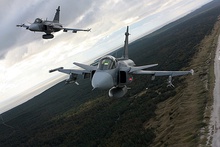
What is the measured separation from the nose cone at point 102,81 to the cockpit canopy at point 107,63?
3.90ft

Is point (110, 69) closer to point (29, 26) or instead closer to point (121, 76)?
point (121, 76)

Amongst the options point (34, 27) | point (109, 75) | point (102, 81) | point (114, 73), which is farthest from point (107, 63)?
point (34, 27)

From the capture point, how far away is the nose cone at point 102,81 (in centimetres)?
2475

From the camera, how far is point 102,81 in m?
25.0

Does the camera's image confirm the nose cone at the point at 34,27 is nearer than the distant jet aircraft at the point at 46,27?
Yes

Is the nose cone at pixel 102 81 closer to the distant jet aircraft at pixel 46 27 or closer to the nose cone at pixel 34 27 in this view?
the distant jet aircraft at pixel 46 27

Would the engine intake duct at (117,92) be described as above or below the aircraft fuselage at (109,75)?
below

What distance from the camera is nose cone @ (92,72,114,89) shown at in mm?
24750

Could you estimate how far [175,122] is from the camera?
130ft

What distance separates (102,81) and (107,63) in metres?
3.00

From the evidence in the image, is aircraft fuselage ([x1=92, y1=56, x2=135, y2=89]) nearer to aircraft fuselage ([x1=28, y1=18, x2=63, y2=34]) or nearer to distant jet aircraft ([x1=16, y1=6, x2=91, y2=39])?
distant jet aircraft ([x1=16, y1=6, x2=91, y2=39])

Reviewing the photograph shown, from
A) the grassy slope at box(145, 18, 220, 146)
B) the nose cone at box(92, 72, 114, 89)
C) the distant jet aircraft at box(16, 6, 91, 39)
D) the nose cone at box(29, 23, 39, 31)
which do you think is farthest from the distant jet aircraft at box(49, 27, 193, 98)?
the nose cone at box(29, 23, 39, 31)

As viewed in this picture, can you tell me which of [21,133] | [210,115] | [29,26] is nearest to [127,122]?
[210,115]

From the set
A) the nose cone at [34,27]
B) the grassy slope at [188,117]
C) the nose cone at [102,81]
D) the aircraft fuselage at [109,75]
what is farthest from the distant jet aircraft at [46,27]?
the grassy slope at [188,117]
